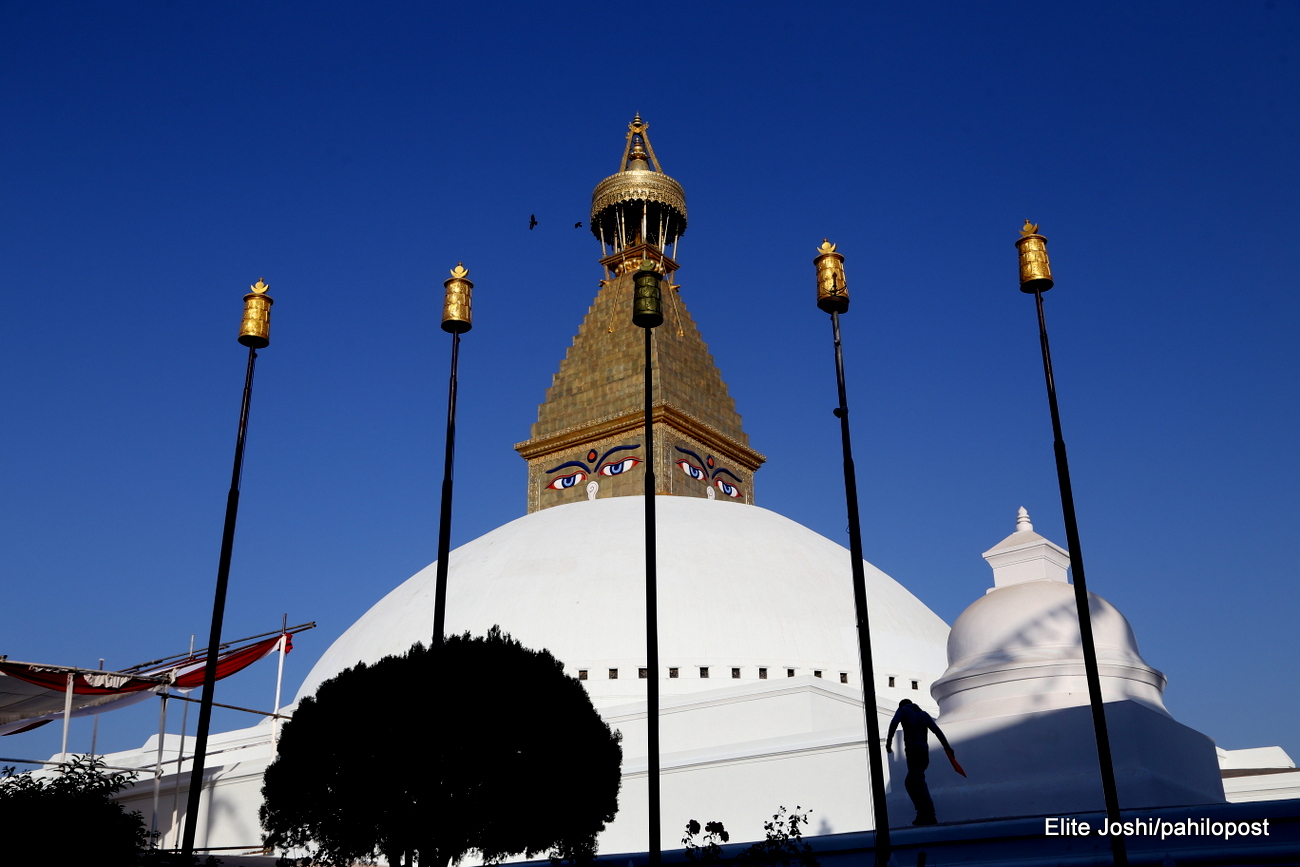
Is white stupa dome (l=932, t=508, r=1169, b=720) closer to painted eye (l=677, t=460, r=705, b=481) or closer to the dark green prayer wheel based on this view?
the dark green prayer wheel

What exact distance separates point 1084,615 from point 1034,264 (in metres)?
4.02

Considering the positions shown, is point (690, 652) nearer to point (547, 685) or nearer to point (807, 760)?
point (807, 760)

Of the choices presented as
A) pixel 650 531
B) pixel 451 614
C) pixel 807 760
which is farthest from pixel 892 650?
pixel 650 531

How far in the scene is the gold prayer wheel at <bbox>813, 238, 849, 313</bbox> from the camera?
13367mm

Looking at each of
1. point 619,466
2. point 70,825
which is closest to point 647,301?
point 70,825

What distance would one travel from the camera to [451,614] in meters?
23.2

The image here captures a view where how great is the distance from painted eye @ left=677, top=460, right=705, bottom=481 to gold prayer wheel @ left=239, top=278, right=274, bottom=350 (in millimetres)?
20738

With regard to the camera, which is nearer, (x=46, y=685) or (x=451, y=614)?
(x=46, y=685)

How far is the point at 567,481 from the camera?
35156mm

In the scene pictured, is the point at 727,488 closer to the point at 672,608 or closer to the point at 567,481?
the point at 567,481

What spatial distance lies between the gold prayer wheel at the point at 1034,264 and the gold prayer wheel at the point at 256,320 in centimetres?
854

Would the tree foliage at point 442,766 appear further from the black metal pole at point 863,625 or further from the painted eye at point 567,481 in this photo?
the painted eye at point 567,481

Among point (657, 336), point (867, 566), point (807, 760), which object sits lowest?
point (807, 760)

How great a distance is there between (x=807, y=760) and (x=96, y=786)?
29.8ft
